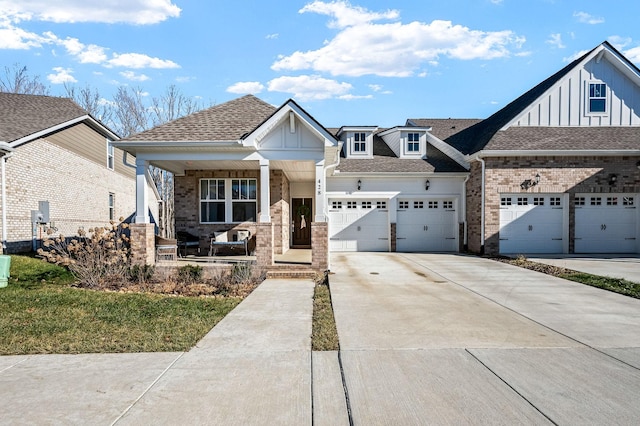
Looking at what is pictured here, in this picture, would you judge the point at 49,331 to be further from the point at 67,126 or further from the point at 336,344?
Answer: the point at 67,126

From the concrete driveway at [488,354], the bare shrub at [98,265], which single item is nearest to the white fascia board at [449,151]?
the concrete driveway at [488,354]

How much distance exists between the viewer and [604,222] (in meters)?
15.5

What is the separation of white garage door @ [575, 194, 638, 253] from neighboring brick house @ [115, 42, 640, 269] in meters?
0.04

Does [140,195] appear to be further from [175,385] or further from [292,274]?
[175,385]

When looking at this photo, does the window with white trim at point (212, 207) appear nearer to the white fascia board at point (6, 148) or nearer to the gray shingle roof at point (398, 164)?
the gray shingle roof at point (398, 164)

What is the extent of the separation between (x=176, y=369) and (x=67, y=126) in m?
15.3

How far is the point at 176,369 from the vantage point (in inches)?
165

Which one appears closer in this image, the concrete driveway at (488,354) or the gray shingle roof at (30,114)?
the concrete driveway at (488,354)

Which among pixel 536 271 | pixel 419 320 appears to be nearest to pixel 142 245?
pixel 419 320

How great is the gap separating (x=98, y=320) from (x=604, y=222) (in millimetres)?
17272

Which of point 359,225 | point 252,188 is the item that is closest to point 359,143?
point 359,225

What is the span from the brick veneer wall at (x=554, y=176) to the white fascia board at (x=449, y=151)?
1.93 metres

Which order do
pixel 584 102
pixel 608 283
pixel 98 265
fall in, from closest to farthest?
1. pixel 608 283
2. pixel 98 265
3. pixel 584 102

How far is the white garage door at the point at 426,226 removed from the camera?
1720 cm
